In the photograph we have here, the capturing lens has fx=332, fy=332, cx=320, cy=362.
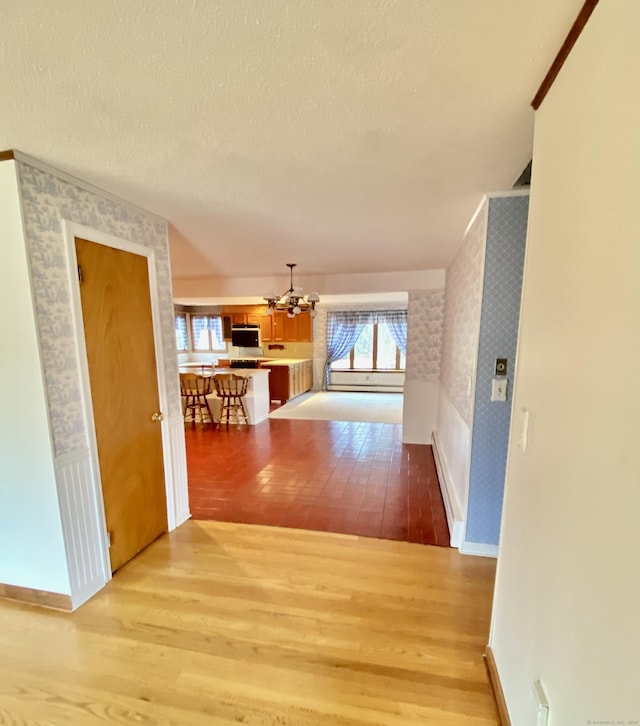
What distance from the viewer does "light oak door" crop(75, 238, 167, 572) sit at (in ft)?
5.87

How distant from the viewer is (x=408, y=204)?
6.43 feet

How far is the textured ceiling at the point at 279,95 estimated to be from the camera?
0.80m

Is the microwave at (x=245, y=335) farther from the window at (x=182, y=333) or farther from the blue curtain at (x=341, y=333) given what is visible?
the blue curtain at (x=341, y=333)

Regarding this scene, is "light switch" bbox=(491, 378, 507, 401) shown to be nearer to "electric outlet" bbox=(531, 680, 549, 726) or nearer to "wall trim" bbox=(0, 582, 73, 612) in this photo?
"electric outlet" bbox=(531, 680, 549, 726)

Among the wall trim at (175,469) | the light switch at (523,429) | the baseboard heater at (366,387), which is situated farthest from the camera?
the baseboard heater at (366,387)

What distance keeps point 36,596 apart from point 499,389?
278 centimetres

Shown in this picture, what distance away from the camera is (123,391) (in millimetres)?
1976

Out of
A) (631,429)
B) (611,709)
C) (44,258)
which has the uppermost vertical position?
(44,258)

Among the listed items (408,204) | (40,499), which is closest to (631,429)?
(408,204)

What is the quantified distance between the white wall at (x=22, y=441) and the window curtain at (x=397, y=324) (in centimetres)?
711

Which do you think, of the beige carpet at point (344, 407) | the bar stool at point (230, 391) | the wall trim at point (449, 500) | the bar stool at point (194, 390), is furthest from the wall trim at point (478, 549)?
the bar stool at point (194, 390)

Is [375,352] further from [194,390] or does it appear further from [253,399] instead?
[194,390]

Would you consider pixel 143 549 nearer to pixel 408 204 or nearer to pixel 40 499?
pixel 40 499

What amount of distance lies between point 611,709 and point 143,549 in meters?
2.39
